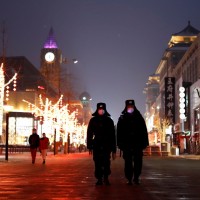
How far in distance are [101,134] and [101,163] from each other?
0.70m

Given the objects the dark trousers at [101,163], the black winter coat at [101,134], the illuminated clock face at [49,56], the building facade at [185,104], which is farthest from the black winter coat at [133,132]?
the illuminated clock face at [49,56]

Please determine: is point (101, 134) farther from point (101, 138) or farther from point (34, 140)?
point (34, 140)

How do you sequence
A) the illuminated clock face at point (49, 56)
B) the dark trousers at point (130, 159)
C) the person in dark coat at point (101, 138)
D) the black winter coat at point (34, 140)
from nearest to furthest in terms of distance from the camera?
the dark trousers at point (130, 159) → the person in dark coat at point (101, 138) → the black winter coat at point (34, 140) → the illuminated clock face at point (49, 56)

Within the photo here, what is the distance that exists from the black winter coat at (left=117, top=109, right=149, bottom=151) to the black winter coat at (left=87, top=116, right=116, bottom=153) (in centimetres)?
25

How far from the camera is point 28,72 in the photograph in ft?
399

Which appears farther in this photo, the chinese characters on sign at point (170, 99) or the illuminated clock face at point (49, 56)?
the illuminated clock face at point (49, 56)

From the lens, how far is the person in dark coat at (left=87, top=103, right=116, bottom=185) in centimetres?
1309

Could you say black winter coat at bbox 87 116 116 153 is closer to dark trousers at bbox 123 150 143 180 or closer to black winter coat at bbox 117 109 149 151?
black winter coat at bbox 117 109 149 151

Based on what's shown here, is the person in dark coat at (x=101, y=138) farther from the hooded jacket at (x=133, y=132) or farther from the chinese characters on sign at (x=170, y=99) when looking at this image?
the chinese characters on sign at (x=170, y=99)

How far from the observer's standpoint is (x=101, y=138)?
13.1m

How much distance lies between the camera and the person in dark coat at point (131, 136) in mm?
12945

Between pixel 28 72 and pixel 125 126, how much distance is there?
110 m

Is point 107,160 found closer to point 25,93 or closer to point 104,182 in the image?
point 104,182

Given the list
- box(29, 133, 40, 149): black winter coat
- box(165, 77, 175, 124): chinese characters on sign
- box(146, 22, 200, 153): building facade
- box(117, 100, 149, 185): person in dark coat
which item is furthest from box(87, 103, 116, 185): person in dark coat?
box(165, 77, 175, 124): chinese characters on sign
